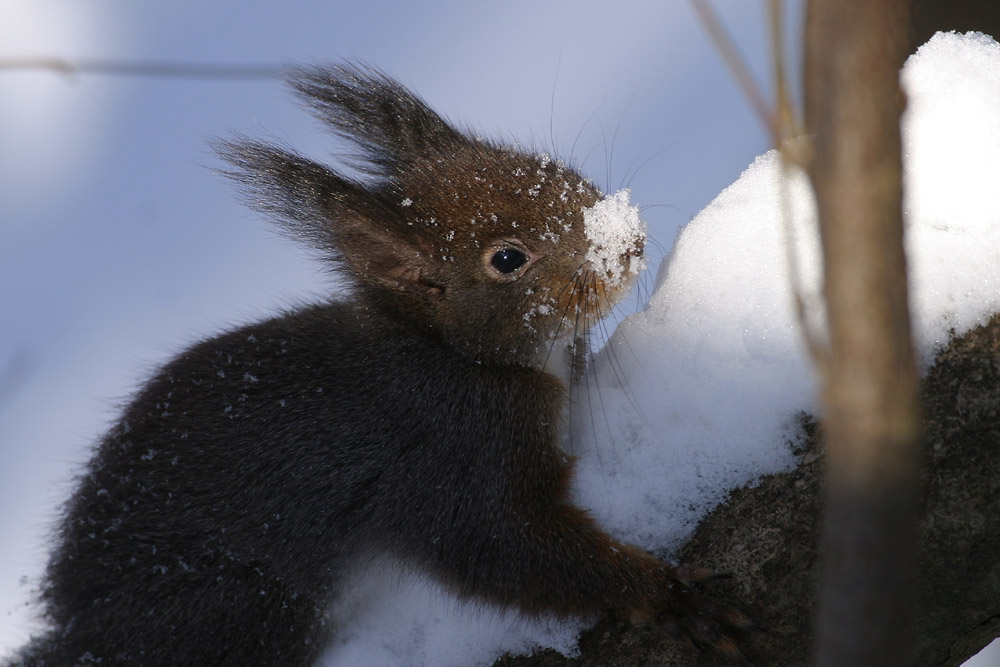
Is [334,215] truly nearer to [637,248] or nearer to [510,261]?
[510,261]

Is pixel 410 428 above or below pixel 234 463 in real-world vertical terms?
above

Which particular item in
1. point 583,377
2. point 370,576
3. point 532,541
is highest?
point 583,377

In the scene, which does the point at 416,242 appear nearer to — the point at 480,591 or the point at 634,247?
the point at 634,247

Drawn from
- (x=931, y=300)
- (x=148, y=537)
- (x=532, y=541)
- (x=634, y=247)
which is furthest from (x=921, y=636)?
(x=148, y=537)

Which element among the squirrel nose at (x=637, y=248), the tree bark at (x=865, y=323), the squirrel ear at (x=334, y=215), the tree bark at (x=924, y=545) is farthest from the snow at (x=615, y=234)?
the tree bark at (x=865, y=323)

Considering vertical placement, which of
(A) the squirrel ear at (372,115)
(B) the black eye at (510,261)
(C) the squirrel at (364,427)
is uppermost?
(A) the squirrel ear at (372,115)

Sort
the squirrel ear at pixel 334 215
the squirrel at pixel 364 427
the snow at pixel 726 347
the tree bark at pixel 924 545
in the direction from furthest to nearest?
1. the squirrel ear at pixel 334 215
2. the squirrel at pixel 364 427
3. the snow at pixel 726 347
4. the tree bark at pixel 924 545

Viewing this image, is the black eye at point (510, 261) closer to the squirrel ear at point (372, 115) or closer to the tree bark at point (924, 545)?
the squirrel ear at point (372, 115)

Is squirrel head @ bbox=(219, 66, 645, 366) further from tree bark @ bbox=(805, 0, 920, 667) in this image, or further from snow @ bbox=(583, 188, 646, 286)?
tree bark @ bbox=(805, 0, 920, 667)
